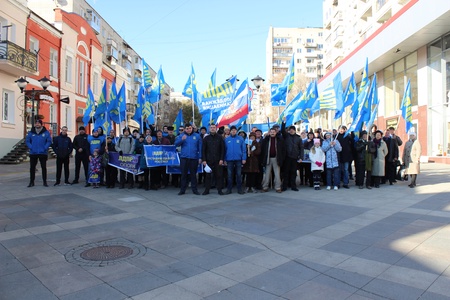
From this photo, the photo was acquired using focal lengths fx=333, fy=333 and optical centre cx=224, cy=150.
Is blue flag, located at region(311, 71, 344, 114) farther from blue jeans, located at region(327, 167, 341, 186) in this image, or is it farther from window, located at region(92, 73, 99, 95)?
window, located at region(92, 73, 99, 95)

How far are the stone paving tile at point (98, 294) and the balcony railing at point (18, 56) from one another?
19946 millimetres

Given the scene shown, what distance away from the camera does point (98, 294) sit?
337cm

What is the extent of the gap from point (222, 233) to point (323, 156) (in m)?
6.01

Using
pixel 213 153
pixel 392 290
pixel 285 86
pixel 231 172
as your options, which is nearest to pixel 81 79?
pixel 285 86

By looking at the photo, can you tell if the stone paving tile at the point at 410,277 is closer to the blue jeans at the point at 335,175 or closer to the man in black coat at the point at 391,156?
the blue jeans at the point at 335,175

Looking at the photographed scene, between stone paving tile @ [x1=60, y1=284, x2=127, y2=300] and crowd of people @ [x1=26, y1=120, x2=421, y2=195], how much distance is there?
6.09 metres

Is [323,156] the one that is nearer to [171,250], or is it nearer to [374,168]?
[374,168]

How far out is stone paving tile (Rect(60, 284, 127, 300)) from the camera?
3297 mm

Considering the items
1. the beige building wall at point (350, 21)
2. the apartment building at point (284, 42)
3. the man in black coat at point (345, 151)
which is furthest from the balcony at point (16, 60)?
the apartment building at point (284, 42)

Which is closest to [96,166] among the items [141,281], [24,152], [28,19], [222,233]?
[222,233]

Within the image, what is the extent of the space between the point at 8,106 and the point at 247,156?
17826mm

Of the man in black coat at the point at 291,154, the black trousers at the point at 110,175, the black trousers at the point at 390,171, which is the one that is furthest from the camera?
the black trousers at the point at 390,171

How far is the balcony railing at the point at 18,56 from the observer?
746 inches

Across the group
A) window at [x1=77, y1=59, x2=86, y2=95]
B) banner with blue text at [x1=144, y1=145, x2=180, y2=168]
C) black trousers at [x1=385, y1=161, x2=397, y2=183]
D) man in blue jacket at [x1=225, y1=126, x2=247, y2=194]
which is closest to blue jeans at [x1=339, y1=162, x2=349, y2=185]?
black trousers at [x1=385, y1=161, x2=397, y2=183]
